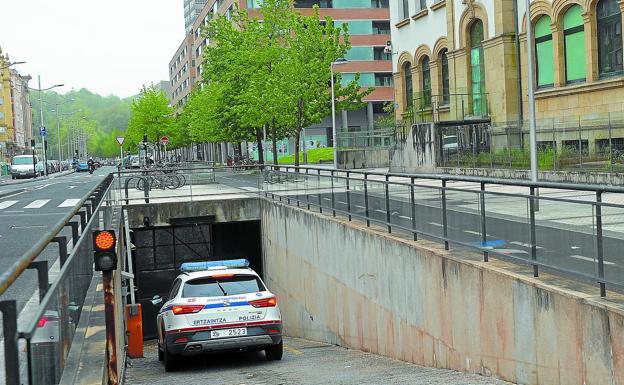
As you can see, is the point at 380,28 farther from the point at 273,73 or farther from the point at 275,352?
the point at 275,352

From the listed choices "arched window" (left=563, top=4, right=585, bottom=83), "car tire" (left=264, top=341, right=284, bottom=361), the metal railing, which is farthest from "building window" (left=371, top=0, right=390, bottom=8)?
"car tire" (left=264, top=341, right=284, bottom=361)

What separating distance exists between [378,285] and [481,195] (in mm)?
3797

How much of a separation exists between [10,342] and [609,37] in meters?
27.7

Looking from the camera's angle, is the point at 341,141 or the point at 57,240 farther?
the point at 341,141

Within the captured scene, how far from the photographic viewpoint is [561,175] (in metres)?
26.5

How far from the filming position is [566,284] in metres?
8.70

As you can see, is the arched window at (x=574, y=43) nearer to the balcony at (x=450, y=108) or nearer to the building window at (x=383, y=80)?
the balcony at (x=450, y=108)

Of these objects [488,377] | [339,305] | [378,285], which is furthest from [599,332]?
[339,305]

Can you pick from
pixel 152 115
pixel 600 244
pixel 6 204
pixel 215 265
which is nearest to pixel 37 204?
pixel 6 204

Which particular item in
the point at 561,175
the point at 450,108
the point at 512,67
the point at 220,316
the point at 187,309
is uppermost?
the point at 512,67

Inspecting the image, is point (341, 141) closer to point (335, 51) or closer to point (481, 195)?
point (335, 51)

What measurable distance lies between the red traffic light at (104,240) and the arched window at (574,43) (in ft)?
79.1

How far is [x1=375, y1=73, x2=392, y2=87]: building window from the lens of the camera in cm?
8862

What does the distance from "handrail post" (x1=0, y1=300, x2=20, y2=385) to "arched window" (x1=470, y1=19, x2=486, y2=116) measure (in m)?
34.1
